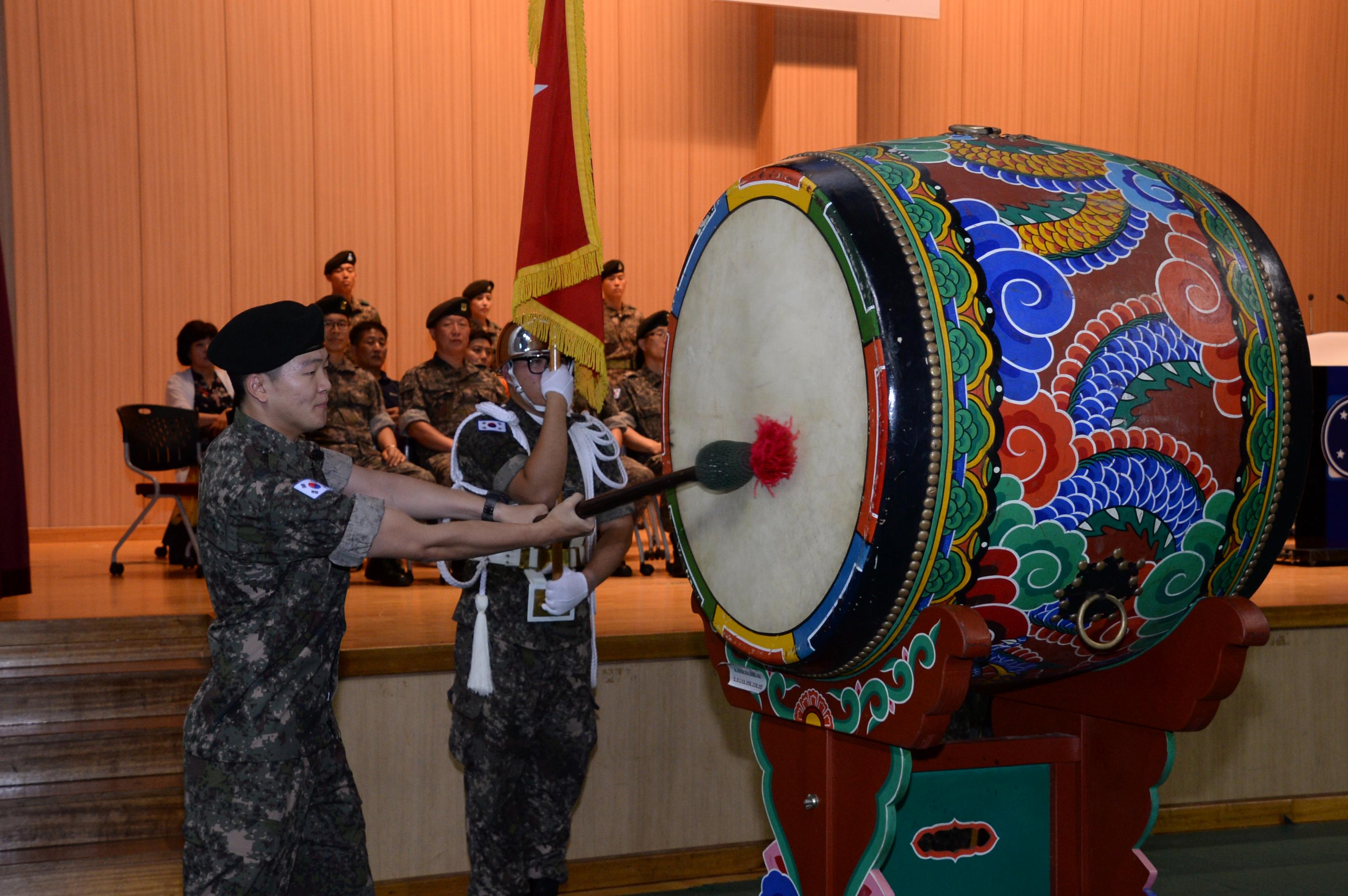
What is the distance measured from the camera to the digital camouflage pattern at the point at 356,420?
16.3 feet

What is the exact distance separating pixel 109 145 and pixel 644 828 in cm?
515

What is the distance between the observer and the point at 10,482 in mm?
4066

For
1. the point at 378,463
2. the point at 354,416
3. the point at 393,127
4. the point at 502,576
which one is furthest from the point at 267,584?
the point at 393,127

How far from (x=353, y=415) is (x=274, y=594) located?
322cm

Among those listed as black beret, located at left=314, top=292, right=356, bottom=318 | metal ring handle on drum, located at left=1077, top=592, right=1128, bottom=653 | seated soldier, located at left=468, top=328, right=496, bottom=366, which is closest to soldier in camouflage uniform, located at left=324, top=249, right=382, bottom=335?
black beret, located at left=314, top=292, right=356, bottom=318

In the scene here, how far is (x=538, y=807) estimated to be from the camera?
266cm

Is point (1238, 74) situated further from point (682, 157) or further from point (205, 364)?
point (205, 364)

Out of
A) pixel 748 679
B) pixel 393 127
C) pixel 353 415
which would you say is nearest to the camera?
pixel 748 679

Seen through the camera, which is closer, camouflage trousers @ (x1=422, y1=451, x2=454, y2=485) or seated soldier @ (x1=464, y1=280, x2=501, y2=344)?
camouflage trousers @ (x1=422, y1=451, x2=454, y2=485)

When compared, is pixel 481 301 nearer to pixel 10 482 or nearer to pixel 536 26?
pixel 10 482

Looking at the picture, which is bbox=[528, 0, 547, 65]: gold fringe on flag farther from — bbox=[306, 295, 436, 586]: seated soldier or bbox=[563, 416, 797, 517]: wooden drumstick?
bbox=[306, 295, 436, 586]: seated soldier

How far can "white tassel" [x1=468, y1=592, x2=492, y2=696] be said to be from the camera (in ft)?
8.09

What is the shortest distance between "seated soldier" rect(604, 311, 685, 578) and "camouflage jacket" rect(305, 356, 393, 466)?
964mm

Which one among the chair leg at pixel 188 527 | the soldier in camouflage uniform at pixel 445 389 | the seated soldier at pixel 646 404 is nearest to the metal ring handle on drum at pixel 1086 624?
the seated soldier at pixel 646 404
